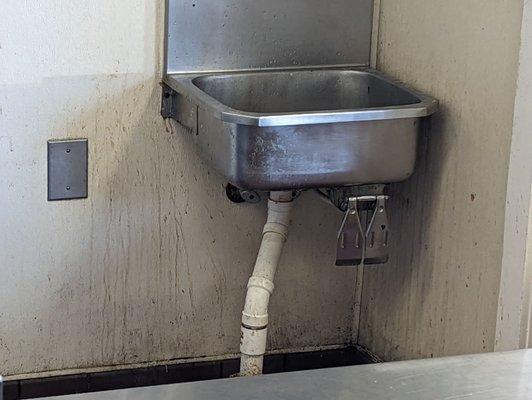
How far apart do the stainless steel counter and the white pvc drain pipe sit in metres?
1.43

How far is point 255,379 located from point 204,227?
166 cm

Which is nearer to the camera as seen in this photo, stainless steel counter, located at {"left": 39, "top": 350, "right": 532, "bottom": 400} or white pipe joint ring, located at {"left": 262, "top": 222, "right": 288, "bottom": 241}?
stainless steel counter, located at {"left": 39, "top": 350, "right": 532, "bottom": 400}

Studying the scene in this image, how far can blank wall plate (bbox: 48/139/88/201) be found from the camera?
2.61 m

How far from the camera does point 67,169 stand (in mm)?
2633

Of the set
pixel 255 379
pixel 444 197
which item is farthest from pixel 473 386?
pixel 444 197

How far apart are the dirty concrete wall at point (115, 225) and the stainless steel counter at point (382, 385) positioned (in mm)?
1568

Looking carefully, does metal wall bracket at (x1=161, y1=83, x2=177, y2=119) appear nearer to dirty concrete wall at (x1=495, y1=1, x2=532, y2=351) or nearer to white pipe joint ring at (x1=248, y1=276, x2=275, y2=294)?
white pipe joint ring at (x1=248, y1=276, x2=275, y2=294)

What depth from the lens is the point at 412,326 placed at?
2758mm

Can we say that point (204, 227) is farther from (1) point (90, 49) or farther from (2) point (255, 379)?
(2) point (255, 379)

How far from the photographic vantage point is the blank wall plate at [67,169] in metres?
2.61

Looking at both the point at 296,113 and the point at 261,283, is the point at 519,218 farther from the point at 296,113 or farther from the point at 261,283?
the point at 261,283

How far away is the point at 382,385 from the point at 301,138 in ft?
4.19

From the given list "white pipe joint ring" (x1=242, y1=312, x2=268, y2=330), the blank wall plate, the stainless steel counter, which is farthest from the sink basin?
the stainless steel counter

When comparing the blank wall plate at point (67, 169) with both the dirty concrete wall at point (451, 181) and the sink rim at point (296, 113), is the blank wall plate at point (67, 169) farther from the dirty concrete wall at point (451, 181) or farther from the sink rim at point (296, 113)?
the dirty concrete wall at point (451, 181)
